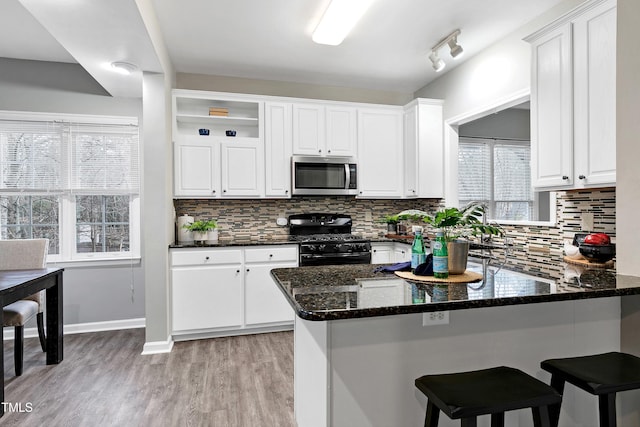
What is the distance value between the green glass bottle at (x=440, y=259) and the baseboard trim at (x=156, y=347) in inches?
100

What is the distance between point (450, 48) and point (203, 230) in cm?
282

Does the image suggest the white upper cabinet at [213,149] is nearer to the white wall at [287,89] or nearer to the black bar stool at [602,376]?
the white wall at [287,89]

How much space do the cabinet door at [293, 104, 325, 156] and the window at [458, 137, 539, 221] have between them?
192 centimetres

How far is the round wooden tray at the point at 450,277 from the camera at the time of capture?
154 centimetres

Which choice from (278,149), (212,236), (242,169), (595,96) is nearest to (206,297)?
(212,236)

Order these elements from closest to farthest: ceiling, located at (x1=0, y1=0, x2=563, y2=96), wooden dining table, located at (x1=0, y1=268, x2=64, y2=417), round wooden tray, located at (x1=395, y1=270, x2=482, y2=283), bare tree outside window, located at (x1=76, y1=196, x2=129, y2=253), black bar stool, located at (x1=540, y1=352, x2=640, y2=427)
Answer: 1. black bar stool, located at (x1=540, y1=352, x2=640, y2=427)
2. round wooden tray, located at (x1=395, y1=270, x2=482, y2=283)
3. ceiling, located at (x1=0, y1=0, x2=563, y2=96)
4. wooden dining table, located at (x1=0, y1=268, x2=64, y2=417)
5. bare tree outside window, located at (x1=76, y1=196, x2=129, y2=253)

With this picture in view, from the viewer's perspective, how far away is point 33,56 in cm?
343

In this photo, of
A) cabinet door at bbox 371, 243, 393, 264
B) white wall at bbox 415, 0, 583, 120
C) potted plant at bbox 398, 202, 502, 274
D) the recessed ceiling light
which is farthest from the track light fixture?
the recessed ceiling light

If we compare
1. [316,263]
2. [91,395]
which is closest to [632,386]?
[316,263]

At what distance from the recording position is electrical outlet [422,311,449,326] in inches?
56.7

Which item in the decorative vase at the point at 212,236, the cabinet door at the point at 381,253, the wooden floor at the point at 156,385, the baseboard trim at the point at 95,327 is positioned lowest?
A: the wooden floor at the point at 156,385

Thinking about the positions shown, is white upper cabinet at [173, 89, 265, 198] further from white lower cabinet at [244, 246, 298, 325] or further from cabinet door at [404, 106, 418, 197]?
cabinet door at [404, 106, 418, 197]

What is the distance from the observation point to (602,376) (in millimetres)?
1278

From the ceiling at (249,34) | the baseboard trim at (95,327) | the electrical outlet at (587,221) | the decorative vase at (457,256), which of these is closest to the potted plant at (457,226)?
the decorative vase at (457,256)
